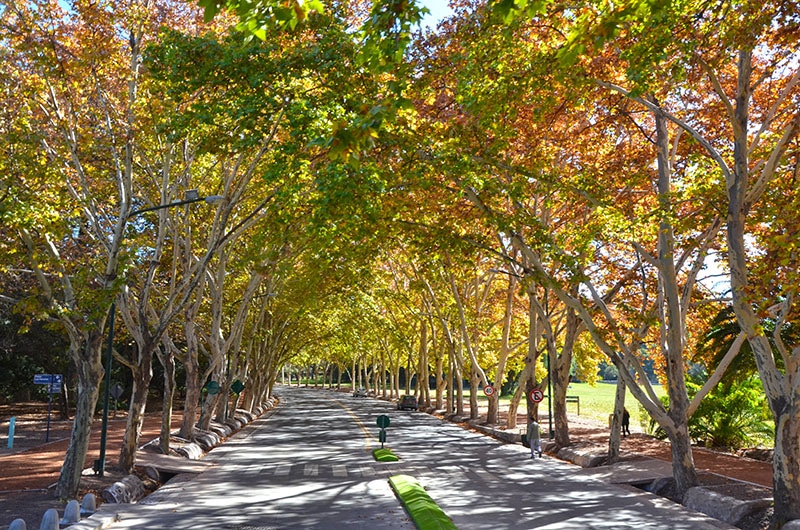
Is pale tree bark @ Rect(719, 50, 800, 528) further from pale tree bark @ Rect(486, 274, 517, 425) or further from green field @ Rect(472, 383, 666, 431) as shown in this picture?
green field @ Rect(472, 383, 666, 431)

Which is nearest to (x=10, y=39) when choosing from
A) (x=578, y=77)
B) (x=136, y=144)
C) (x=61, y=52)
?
(x=61, y=52)

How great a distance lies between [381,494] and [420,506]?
2518 mm

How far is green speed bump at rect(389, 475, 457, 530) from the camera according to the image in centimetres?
1106

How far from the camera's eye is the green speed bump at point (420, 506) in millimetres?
11062

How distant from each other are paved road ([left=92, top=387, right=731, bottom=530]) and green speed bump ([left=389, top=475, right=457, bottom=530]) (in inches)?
8.6

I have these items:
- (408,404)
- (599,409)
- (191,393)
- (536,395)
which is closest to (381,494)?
(536,395)

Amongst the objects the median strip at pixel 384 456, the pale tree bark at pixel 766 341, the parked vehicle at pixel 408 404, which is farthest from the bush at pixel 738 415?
the parked vehicle at pixel 408 404

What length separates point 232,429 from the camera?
111 feet

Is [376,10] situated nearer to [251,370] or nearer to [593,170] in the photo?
[593,170]

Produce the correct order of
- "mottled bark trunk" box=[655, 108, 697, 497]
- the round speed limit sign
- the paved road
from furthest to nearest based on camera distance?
the round speed limit sign < "mottled bark trunk" box=[655, 108, 697, 497] < the paved road

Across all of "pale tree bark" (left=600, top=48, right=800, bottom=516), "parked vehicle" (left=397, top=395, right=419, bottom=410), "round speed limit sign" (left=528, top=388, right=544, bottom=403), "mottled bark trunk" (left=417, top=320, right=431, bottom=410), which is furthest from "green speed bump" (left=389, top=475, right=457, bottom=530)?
"parked vehicle" (left=397, top=395, right=419, bottom=410)

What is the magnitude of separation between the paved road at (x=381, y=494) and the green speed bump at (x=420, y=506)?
0.22m

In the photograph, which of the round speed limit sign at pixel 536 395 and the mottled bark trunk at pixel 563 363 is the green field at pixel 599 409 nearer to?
the round speed limit sign at pixel 536 395

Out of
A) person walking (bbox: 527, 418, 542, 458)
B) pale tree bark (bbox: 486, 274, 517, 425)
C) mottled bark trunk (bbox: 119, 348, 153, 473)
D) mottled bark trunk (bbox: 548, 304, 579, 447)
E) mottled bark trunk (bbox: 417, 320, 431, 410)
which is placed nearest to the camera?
mottled bark trunk (bbox: 119, 348, 153, 473)
